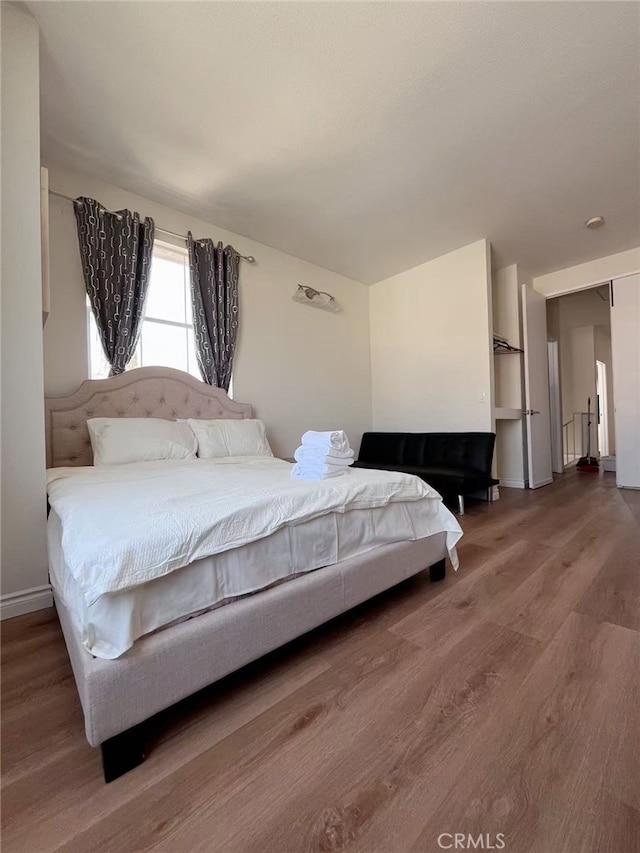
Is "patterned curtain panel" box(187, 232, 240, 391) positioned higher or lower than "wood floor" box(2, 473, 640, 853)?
higher

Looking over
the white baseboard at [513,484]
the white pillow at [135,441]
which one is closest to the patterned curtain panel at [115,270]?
the white pillow at [135,441]

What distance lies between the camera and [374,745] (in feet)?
2.97

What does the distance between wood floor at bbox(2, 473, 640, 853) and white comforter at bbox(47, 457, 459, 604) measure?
1.52ft

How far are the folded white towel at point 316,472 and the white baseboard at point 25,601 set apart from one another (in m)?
1.38

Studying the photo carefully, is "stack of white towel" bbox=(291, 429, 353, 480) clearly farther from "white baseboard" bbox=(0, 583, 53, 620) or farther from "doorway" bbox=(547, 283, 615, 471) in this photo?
"doorway" bbox=(547, 283, 615, 471)

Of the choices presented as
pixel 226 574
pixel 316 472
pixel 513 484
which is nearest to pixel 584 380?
pixel 513 484

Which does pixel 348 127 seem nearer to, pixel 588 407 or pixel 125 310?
pixel 125 310

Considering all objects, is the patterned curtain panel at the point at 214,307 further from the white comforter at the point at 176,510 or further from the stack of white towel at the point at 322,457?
the stack of white towel at the point at 322,457

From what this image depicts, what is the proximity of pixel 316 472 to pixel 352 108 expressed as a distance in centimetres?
224

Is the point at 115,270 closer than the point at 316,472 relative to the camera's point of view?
No

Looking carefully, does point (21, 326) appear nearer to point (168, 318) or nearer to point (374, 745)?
point (168, 318)

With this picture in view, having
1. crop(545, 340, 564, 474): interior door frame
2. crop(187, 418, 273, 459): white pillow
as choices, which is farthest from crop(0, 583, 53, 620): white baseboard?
crop(545, 340, 564, 474): interior door frame

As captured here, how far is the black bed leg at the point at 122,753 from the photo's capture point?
0.82 m

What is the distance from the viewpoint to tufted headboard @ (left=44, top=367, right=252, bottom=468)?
2.34 meters
